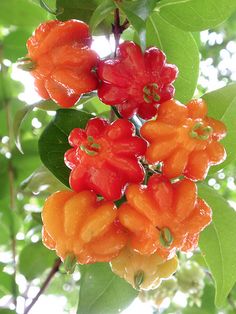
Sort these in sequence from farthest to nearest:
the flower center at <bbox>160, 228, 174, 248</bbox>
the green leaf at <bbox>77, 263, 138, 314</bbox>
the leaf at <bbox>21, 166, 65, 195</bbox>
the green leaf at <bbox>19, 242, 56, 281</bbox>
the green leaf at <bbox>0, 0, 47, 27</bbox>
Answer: the green leaf at <bbox>19, 242, 56, 281</bbox>, the green leaf at <bbox>0, 0, 47, 27</bbox>, the leaf at <bbox>21, 166, 65, 195</bbox>, the green leaf at <bbox>77, 263, 138, 314</bbox>, the flower center at <bbox>160, 228, 174, 248</bbox>

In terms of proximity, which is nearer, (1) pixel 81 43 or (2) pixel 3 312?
(1) pixel 81 43

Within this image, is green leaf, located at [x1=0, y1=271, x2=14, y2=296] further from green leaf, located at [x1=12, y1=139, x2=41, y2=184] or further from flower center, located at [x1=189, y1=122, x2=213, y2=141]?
flower center, located at [x1=189, y1=122, x2=213, y2=141]

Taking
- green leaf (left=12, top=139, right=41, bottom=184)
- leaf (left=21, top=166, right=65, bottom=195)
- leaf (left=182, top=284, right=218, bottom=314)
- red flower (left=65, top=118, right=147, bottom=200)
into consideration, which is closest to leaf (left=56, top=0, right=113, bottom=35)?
red flower (left=65, top=118, right=147, bottom=200)

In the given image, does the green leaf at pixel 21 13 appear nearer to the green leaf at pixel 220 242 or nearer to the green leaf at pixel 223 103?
the green leaf at pixel 223 103

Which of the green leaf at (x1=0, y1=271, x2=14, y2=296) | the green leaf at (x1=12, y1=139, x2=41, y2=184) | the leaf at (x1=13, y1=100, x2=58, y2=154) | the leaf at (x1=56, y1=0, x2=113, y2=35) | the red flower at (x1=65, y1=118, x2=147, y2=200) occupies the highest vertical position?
the leaf at (x1=56, y1=0, x2=113, y2=35)

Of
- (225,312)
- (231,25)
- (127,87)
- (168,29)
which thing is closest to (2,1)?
(168,29)

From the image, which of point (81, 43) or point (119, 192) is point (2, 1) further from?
point (119, 192)

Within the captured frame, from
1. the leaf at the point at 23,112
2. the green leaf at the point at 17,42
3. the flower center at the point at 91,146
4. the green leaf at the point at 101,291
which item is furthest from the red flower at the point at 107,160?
the green leaf at the point at 17,42
